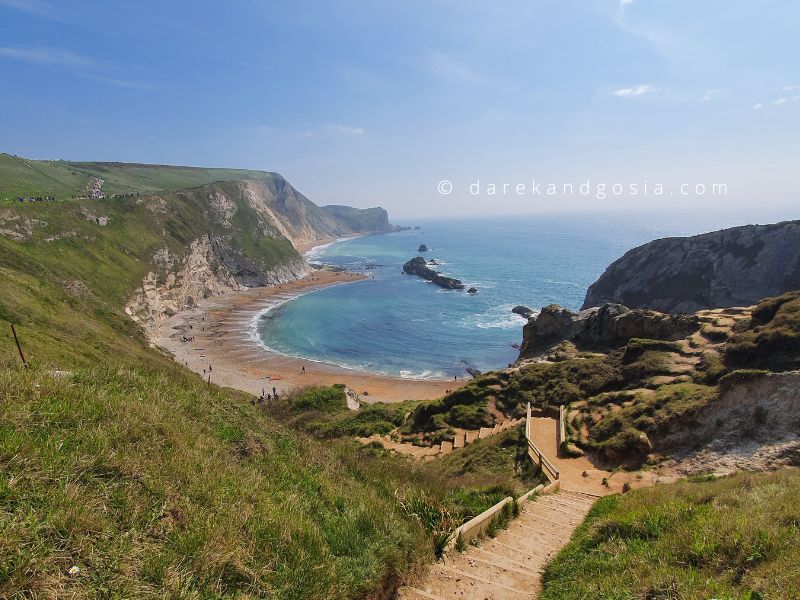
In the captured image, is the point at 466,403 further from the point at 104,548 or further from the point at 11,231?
the point at 11,231

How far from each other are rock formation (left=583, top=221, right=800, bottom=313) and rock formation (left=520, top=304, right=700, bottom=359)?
110ft

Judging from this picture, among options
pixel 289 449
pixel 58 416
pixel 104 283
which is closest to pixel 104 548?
pixel 58 416

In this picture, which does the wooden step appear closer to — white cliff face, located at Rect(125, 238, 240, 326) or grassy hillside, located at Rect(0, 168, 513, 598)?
grassy hillside, located at Rect(0, 168, 513, 598)

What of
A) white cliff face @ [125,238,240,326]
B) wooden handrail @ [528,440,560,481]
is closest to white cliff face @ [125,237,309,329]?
white cliff face @ [125,238,240,326]

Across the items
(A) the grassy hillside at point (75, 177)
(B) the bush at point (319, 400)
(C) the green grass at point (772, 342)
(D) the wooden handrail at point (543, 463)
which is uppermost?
(A) the grassy hillside at point (75, 177)

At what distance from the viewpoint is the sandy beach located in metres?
52.7

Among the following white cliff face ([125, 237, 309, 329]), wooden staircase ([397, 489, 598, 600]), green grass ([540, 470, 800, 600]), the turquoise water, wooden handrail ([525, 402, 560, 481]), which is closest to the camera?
green grass ([540, 470, 800, 600])

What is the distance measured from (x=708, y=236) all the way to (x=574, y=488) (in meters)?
69.8

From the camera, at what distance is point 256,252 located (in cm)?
12294

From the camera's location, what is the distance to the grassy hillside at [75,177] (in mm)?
94500

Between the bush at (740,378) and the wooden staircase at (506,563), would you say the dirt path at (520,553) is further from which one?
the bush at (740,378)

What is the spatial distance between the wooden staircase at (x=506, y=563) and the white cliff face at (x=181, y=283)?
7455 cm

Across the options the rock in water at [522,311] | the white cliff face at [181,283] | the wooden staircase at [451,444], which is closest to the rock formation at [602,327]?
the wooden staircase at [451,444]

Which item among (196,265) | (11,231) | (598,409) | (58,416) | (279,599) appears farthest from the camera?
(196,265)
